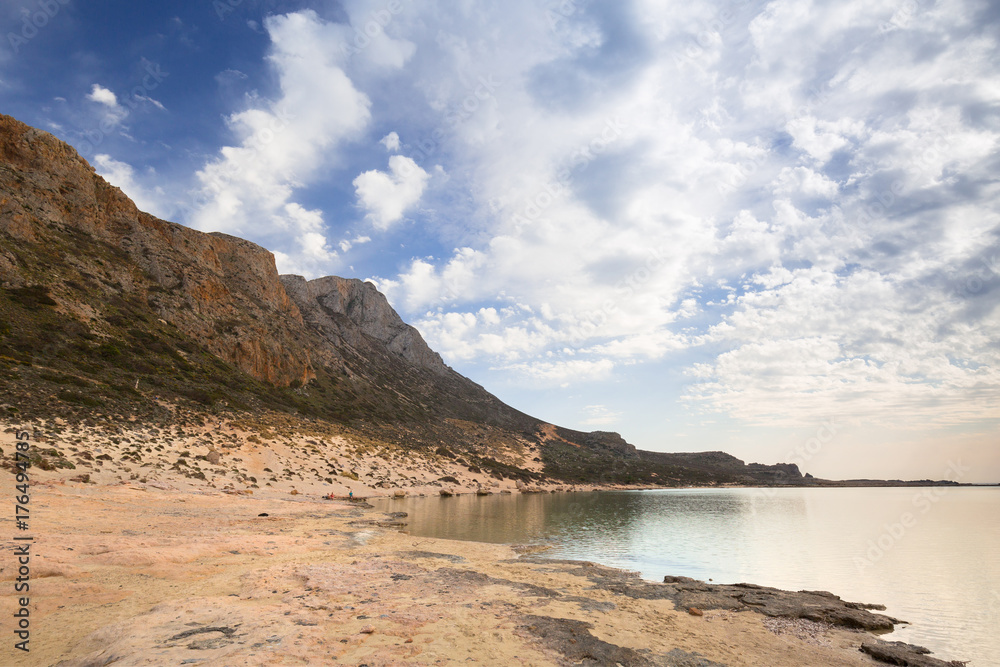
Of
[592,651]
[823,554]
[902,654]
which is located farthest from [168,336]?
[902,654]

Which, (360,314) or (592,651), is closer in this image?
(592,651)

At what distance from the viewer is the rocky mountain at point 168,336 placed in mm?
44781

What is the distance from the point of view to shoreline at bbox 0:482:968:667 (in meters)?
8.25

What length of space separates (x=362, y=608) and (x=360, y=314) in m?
160

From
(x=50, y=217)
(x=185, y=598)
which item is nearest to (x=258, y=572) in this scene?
(x=185, y=598)

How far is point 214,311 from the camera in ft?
261

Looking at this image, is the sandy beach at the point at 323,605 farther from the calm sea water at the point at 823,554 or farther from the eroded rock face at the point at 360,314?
the eroded rock face at the point at 360,314

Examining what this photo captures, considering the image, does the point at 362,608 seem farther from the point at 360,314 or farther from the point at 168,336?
the point at 360,314

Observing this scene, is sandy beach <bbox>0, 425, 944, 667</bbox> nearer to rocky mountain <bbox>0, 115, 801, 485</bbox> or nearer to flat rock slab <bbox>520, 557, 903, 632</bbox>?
flat rock slab <bbox>520, 557, 903, 632</bbox>

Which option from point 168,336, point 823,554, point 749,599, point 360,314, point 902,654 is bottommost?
point 823,554

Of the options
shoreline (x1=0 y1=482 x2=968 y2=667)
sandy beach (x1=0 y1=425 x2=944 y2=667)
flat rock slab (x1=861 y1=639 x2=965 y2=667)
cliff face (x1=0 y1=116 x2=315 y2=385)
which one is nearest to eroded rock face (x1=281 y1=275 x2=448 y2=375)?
cliff face (x1=0 y1=116 x2=315 y2=385)

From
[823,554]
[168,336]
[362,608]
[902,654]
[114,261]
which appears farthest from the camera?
[114,261]

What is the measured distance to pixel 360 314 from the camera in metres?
163

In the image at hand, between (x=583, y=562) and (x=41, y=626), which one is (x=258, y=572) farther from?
(x=583, y=562)
